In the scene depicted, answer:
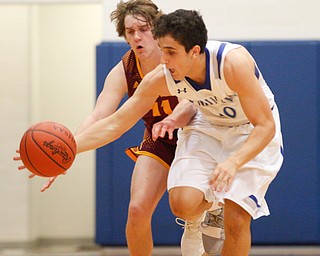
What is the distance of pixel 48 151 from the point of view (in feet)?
11.8

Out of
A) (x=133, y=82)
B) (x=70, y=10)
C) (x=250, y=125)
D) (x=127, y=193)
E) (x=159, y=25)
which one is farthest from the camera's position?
(x=70, y=10)

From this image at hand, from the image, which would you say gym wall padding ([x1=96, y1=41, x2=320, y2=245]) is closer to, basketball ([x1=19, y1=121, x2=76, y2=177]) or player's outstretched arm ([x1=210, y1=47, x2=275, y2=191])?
basketball ([x1=19, y1=121, x2=76, y2=177])

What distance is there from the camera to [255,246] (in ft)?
19.6

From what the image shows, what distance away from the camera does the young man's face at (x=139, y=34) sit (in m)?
4.04

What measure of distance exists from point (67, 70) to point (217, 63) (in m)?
3.08

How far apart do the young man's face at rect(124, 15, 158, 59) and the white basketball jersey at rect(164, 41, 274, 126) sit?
451mm

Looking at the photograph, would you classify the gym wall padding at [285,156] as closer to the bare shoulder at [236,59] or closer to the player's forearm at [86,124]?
the player's forearm at [86,124]

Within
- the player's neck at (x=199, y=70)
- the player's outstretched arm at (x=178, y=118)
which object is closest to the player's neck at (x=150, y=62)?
the player's outstretched arm at (x=178, y=118)

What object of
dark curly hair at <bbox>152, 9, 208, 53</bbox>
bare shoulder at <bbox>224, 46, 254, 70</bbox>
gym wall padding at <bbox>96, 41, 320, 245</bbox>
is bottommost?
gym wall padding at <bbox>96, 41, 320, 245</bbox>

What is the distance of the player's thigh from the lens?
3995 millimetres

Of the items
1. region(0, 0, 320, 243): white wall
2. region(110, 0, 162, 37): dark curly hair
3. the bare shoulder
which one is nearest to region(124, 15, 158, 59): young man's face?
region(110, 0, 162, 37): dark curly hair

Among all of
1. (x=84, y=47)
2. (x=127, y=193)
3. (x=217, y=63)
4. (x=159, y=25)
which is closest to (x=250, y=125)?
(x=217, y=63)

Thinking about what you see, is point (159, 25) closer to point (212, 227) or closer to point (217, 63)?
point (217, 63)

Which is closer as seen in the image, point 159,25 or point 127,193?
point 159,25
